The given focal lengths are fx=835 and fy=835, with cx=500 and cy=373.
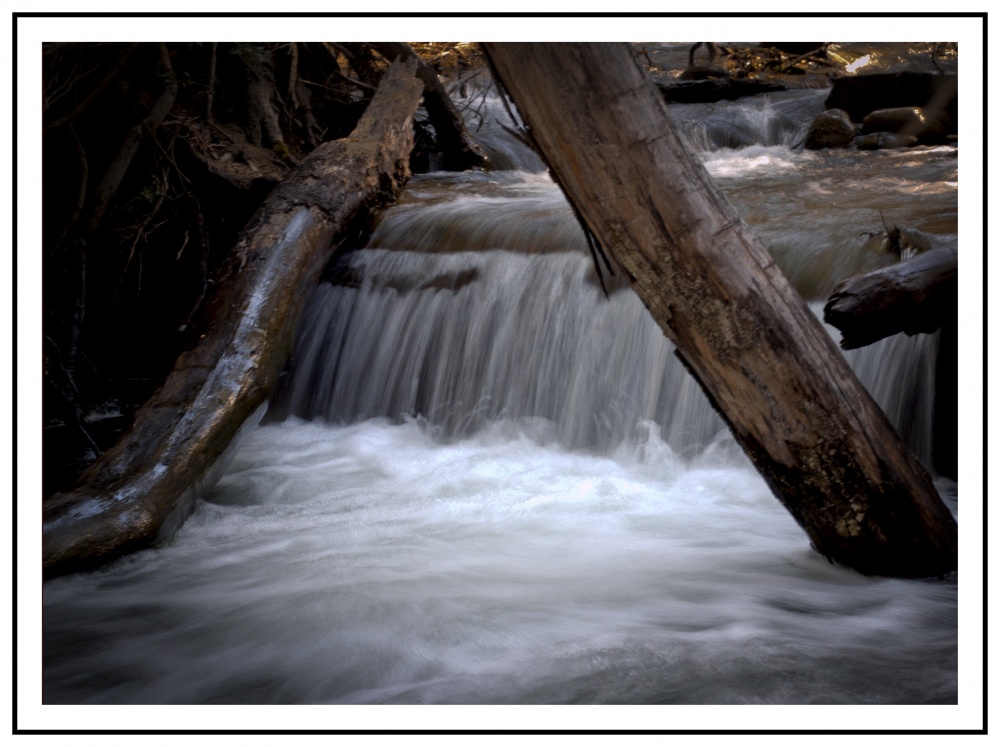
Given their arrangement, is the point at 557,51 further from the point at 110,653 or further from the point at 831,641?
the point at 110,653

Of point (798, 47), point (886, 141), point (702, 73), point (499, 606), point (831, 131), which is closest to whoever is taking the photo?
point (499, 606)

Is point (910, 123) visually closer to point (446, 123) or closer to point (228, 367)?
point (446, 123)

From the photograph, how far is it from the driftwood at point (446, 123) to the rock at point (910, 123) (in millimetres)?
3565

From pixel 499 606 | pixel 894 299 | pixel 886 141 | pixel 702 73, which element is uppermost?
pixel 702 73

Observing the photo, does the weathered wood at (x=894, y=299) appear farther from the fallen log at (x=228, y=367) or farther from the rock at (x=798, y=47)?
the rock at (x=798, y=47)

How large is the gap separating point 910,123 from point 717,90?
9.65 ft

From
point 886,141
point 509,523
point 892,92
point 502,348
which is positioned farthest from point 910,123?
point 509,523

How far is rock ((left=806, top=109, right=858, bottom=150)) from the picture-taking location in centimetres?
757

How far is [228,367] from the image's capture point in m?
3.47

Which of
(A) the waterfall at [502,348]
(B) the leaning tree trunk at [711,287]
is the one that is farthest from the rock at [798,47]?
(B) the leaning tree trunk at [711,287]

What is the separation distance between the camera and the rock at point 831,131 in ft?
24.8

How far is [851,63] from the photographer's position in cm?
1113
